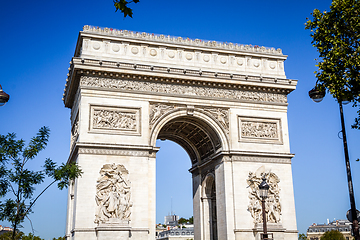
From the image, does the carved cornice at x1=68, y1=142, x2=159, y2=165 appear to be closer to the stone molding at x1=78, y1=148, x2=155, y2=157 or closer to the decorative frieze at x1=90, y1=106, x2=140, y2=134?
the stone molding at x1=78, y1=148, x2=155, y2=157

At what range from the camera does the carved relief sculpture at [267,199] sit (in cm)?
2400

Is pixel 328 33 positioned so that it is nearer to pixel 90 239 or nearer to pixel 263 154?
pixel 263 154

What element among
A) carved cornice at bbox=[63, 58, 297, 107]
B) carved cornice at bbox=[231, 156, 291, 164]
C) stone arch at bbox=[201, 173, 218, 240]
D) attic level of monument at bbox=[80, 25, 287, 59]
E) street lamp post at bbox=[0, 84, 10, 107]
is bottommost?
stone arch at bbox=[201, 173, 218, 240]

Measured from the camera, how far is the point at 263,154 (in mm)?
25016

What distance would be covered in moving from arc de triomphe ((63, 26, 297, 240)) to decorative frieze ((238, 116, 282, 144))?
59mm

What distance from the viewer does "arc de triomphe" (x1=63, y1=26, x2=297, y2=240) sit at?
875 inches

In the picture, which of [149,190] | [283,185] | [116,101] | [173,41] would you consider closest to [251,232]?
[283,185]

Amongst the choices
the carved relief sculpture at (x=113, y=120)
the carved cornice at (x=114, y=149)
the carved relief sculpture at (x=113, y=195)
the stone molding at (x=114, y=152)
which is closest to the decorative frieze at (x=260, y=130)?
the carved cornice at (x=114, y=149)

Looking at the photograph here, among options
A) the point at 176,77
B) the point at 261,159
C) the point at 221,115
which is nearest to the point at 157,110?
the point at 176,77

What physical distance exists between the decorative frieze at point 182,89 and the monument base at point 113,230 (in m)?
7.10

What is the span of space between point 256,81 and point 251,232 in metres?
8.57

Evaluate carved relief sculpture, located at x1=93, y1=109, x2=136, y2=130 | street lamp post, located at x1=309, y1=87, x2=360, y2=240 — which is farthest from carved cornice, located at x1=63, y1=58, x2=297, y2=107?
street lamp post, located at x1=309, y1=87, x2=360, y2=240

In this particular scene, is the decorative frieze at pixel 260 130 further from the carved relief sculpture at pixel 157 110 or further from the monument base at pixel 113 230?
the monument base at pixel 113 230

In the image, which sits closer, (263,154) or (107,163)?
(107,163)
